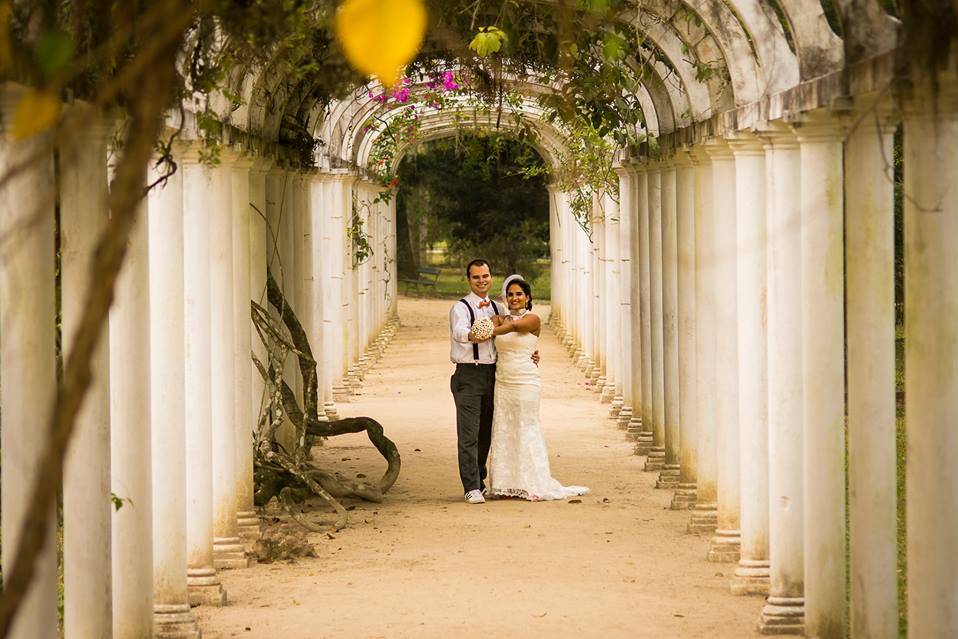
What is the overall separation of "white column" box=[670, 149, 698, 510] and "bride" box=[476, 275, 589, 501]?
3.60 ft

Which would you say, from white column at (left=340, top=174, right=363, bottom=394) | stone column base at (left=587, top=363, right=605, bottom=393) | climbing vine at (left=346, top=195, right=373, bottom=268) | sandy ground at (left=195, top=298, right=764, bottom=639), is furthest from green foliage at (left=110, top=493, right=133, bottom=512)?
climbing vine at (left=346, top=195, right=373, bottom=268)

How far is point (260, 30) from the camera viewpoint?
4.03 metres

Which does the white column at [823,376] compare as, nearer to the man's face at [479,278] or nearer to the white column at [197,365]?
the white column at [197,365]

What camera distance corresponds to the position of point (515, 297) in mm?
11930

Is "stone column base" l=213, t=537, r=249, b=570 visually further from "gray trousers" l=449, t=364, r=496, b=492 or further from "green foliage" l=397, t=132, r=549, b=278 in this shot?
"green foliage" l=397, t=132, r=549, b=278

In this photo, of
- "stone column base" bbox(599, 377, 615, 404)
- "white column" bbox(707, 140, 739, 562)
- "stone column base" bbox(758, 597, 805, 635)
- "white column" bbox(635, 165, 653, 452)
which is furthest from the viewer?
"stone column base" bbox(599, 377, 615, 404)

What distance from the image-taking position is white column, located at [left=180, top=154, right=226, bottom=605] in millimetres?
8664

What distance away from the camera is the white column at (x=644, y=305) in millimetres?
14000

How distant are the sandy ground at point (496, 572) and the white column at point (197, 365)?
0.46 m

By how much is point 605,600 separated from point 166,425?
2566 mm

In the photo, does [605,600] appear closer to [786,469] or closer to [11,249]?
[786,469]

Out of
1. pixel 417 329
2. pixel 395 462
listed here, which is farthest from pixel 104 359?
pixel 417 329

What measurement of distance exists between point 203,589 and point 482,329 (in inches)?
152

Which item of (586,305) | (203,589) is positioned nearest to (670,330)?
(203,589)
